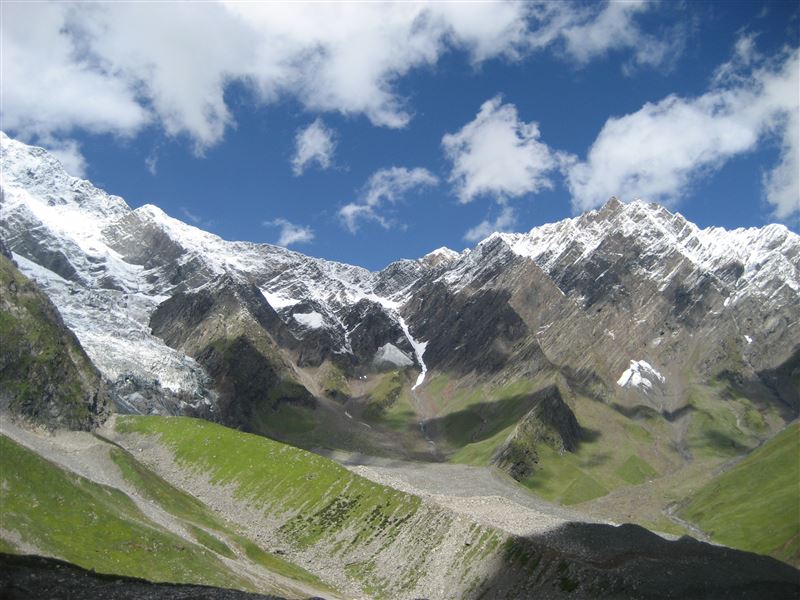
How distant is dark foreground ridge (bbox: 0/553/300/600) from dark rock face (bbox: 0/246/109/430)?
313 feet

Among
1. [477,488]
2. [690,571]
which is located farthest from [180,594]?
[477,488]

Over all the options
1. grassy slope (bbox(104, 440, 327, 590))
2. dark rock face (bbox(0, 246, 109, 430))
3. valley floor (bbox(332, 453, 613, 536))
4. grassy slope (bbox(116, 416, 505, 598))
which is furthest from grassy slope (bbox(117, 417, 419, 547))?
dark rock face (bbox(0, 246, 109, 430))

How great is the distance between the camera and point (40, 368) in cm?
16925

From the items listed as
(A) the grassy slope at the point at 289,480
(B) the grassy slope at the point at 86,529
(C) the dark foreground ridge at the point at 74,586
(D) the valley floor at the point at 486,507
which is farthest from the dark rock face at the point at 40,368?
(C) the dark foreground ridge at the point at 74,586

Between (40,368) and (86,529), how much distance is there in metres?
99.9

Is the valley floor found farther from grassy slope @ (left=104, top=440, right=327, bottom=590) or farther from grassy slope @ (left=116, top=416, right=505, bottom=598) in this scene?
grassy slope @ (left=104, top=440, right=327, bottom=590)

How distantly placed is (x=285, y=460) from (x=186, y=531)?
171 ft

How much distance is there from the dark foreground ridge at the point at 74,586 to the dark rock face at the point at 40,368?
95.3 m

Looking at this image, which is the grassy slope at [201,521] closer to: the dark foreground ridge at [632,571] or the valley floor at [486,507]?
the valley floor at [486,507]

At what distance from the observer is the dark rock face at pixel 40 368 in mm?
156500

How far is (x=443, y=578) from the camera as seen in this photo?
98.1m

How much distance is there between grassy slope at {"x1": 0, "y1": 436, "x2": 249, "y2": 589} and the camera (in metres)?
74.9

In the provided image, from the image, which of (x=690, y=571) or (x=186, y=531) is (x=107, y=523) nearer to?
(x=186, y=531)

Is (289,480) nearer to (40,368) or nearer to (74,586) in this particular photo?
(40,368)
